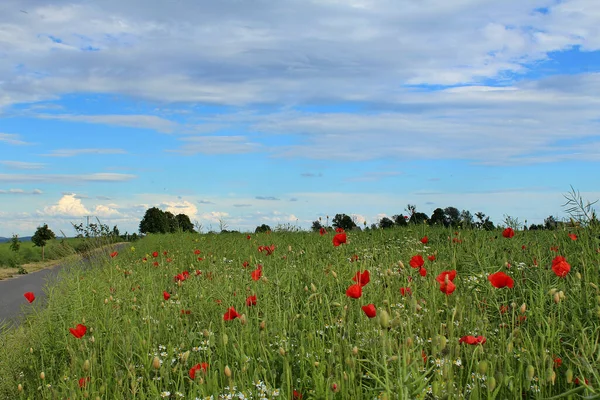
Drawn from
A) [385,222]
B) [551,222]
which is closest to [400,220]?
[385,222]

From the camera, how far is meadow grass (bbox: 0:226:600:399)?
3.14m

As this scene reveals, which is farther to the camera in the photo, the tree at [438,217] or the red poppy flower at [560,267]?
the tree at [438,217]

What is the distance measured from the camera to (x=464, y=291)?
18.5ft

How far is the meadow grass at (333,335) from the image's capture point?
314 centimetres

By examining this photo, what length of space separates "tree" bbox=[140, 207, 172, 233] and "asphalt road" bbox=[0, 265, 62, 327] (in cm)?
1381

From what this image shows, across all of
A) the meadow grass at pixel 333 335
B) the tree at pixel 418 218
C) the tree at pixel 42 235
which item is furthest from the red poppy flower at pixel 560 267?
the tree at pixel 42 235

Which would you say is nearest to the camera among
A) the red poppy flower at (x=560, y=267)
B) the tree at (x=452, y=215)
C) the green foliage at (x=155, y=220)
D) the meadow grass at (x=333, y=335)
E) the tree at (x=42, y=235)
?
the meadow grass at (x=333, y=335)

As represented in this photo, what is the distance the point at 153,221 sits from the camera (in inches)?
1169

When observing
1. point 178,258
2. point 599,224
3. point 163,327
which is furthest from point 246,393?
point 178,258

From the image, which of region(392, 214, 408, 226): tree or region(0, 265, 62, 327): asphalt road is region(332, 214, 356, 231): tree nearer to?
region(392, 214, 408, 226): tree

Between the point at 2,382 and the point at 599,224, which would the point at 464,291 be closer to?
the point at 599,224

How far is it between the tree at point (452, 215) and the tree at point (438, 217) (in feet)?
0.28

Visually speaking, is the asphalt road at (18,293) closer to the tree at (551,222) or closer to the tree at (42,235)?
the tree at (42,235)

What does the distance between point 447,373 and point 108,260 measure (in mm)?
9327
